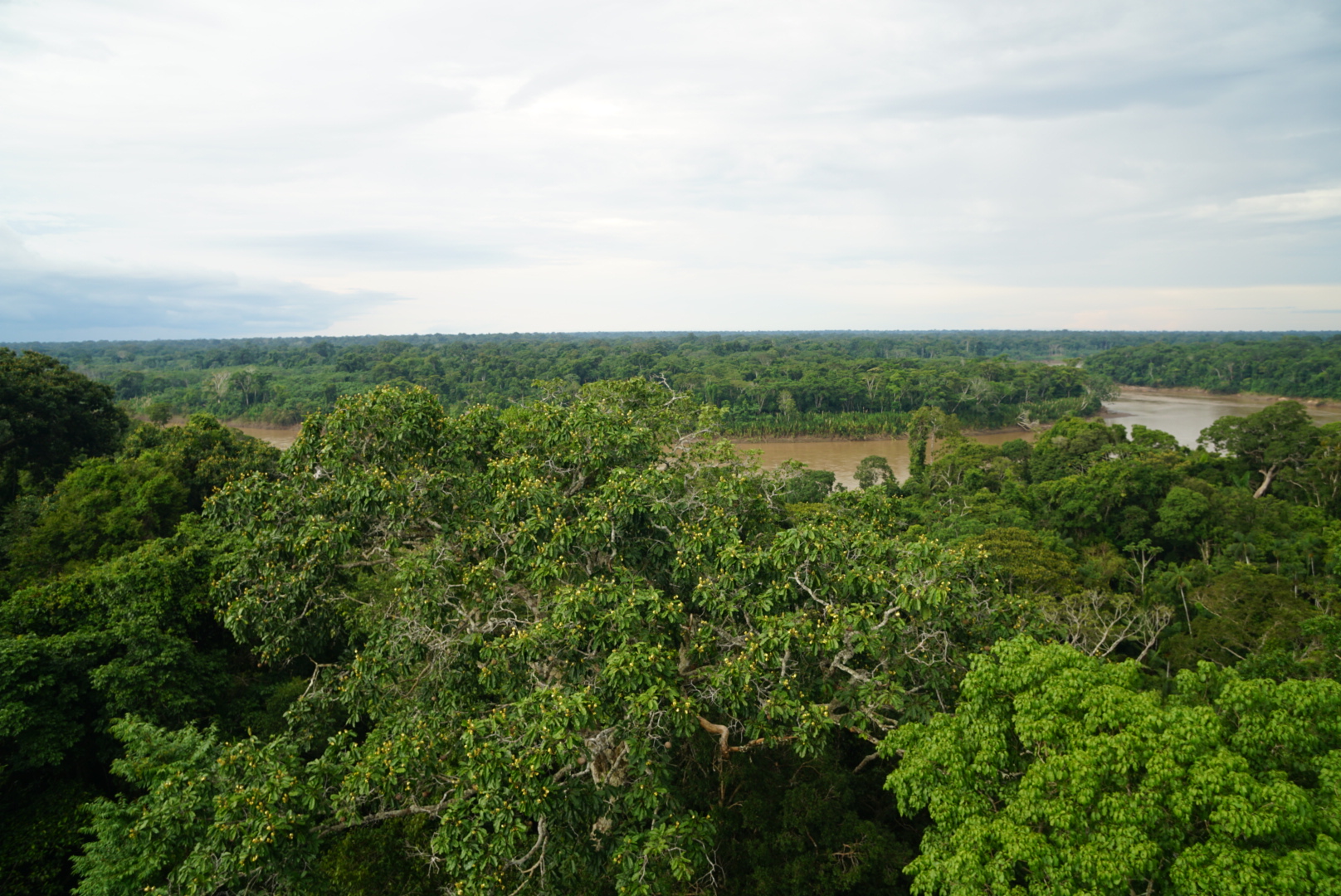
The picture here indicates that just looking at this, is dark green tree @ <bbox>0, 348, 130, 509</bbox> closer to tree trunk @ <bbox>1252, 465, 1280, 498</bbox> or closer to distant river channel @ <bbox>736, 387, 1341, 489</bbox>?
distant river channel @ <bbox>736, 387, 1341, 489</bbox>

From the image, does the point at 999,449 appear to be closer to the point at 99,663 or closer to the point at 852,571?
the point at 852,571

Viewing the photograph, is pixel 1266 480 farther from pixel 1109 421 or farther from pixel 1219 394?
pixel 1219 394

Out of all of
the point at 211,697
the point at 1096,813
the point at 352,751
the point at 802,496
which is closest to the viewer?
the point at 1096,813

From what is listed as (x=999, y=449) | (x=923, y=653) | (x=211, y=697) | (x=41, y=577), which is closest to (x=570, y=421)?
(x=923, y=653)

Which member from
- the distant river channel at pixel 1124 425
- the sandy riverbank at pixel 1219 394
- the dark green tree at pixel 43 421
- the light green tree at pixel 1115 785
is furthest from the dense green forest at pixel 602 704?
the sandy riverbank at pixel 1219 394

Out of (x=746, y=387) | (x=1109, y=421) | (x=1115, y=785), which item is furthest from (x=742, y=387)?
(x=1115, y=785)

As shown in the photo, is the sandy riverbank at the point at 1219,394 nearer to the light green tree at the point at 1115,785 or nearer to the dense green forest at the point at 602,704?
the dense green forest at the point at 602,704
